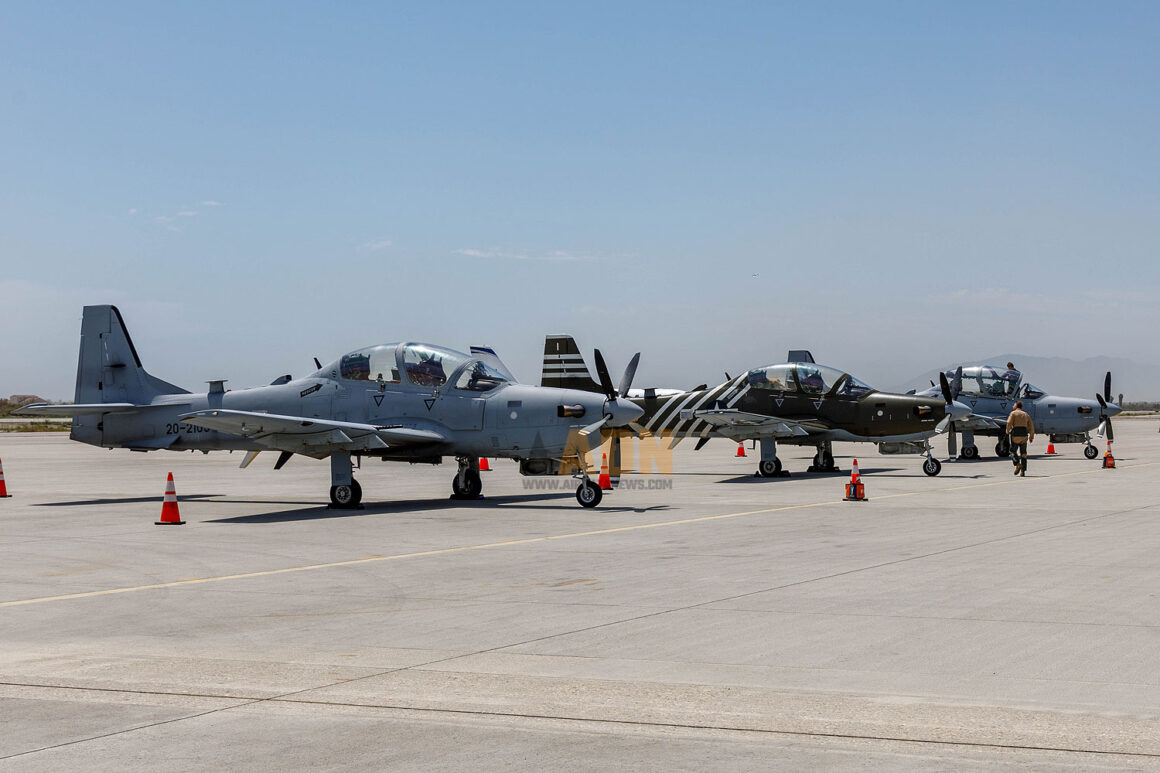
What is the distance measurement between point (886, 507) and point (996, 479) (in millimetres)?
8604

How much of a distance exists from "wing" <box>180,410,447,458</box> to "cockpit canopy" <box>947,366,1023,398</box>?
22451 mm

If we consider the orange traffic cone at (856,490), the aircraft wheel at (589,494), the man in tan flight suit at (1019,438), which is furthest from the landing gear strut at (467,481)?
the man in tan flight suit at (1019,438)

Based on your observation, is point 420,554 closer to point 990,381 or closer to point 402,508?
point 402,508

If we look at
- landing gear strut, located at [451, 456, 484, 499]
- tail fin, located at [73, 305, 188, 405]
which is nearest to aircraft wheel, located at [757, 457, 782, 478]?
landing gear strut, located at [451, 456, 484, 499]

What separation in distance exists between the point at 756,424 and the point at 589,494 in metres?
9.59

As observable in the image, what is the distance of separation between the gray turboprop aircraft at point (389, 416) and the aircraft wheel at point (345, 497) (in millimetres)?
17

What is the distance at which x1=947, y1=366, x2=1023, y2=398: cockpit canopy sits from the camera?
3600 centimetres

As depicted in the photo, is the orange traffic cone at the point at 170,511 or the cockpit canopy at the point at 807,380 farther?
the cockpit canopy at the point at 807,380

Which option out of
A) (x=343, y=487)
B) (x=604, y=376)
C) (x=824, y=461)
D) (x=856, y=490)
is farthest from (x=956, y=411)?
(x=343, y=487)

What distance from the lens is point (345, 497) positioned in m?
19.0

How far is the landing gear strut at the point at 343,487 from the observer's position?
19.0m

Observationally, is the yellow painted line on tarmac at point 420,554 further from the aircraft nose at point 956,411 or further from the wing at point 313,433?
the aircraft nose at point 956,411

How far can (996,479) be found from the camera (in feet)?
85.3

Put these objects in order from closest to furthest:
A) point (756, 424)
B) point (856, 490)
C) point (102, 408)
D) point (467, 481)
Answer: point (856, 490)
point (467, 481)
point (102, 408)
point (756, 424)
